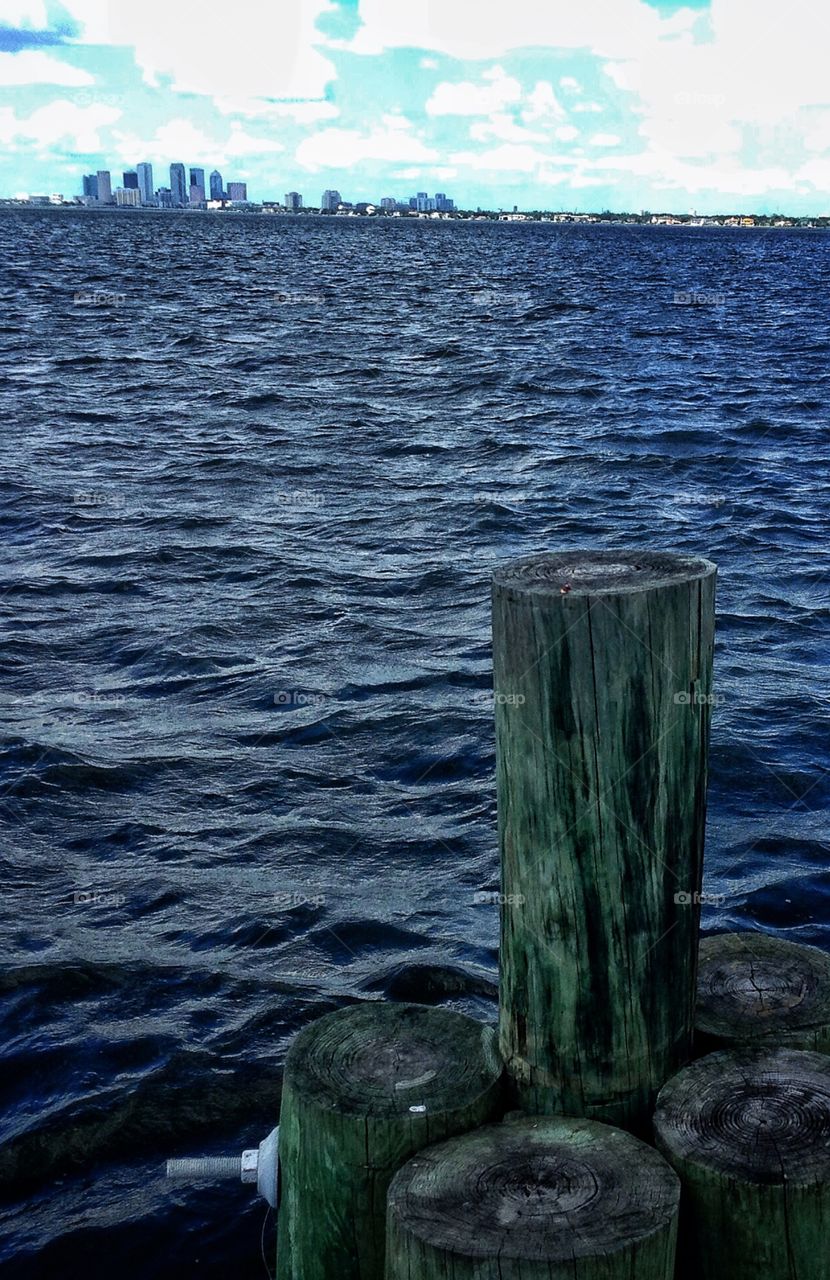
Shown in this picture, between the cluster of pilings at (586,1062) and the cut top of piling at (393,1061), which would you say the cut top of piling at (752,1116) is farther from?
the cut top of piling at (393,1061)

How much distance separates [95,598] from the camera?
40.4 feet

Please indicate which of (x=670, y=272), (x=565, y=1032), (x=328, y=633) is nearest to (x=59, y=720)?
(x=328, y=633)

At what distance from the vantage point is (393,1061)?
341cm

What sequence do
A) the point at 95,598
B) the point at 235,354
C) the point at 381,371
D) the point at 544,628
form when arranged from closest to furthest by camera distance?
the point at 544,628 → the point at 95,598 → the point at 381,371 → the point at 235,354

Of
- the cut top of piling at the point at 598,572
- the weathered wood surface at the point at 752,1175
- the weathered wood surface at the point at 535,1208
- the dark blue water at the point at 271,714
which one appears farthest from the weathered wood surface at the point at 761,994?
the dark blue water at the point at 271,714

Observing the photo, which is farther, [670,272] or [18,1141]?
[670,272]

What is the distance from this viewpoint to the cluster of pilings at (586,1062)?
2910mm

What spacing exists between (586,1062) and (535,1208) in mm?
474

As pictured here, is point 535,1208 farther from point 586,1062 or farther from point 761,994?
point 761,994

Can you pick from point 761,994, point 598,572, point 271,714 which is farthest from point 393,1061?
point 271,714

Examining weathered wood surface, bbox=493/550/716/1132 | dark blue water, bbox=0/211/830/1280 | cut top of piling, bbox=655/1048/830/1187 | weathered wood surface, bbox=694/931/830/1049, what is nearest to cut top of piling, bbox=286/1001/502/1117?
weathered wood surface, bbox=493/550/716/1132

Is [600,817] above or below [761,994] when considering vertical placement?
above

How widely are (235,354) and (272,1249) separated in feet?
91.5

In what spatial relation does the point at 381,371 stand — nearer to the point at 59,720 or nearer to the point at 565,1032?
the point at 59,720
